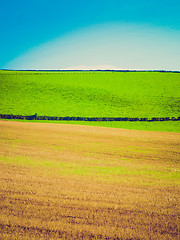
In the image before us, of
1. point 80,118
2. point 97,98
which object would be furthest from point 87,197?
A: point 97,98

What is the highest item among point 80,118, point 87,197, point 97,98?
point 97,98

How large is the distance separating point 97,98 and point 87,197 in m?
34.5

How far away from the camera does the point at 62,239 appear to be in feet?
13.6

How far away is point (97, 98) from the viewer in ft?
129

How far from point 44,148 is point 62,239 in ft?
27.7

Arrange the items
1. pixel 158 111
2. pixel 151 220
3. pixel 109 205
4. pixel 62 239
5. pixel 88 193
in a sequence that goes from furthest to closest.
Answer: pixel 158 111
pixel 88 193
pixel 109 205
pixel 151 220
pixel 62 239

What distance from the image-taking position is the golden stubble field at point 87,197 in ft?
14.6

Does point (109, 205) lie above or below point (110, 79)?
below

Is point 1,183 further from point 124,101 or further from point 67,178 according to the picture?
point 124,101

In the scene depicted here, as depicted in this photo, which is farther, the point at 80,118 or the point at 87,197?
the point at 80,118

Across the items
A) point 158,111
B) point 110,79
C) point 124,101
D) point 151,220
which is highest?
point 110,79

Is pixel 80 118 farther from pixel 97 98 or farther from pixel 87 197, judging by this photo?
pixel 87 197

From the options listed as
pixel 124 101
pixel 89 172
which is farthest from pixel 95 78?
pixel 89 172

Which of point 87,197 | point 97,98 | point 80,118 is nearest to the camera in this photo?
point 87,197
